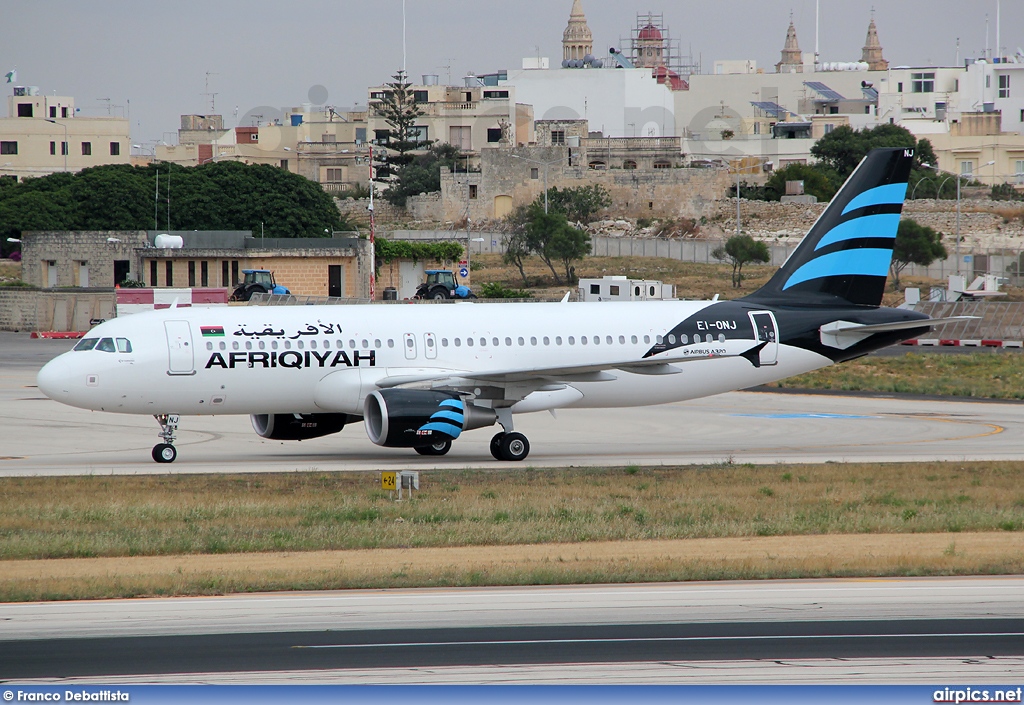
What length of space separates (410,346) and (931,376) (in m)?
31.4

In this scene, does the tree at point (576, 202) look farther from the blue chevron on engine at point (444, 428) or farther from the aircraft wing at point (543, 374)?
the blue chevron on engine at point (444, 428)

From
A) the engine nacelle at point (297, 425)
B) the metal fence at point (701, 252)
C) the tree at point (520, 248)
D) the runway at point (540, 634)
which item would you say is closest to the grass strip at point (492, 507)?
the engine nacelle at point (297, 425)

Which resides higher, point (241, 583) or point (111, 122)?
point (111, 122)

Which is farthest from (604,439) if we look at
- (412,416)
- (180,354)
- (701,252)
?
(701,252)

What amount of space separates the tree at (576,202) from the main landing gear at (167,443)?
114420mm

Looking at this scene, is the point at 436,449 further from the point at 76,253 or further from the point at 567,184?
the point at 567,184

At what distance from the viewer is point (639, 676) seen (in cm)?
1278

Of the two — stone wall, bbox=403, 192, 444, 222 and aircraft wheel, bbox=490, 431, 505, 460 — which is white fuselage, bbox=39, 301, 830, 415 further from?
stone wall, bbox=403, 192, 444, 222

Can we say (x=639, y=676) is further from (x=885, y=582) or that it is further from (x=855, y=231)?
(x=855, y=231)

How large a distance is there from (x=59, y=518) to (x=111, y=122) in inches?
6782

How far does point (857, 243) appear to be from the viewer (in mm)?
34312

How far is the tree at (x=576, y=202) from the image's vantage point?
479 feet

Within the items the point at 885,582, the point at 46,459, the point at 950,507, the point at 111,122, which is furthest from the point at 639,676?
the point at 111,122

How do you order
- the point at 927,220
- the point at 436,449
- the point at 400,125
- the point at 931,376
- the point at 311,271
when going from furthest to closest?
the point at 400,125, the point at 927,220, the point at 311,271, the point at 931,376, the point at 436,449
